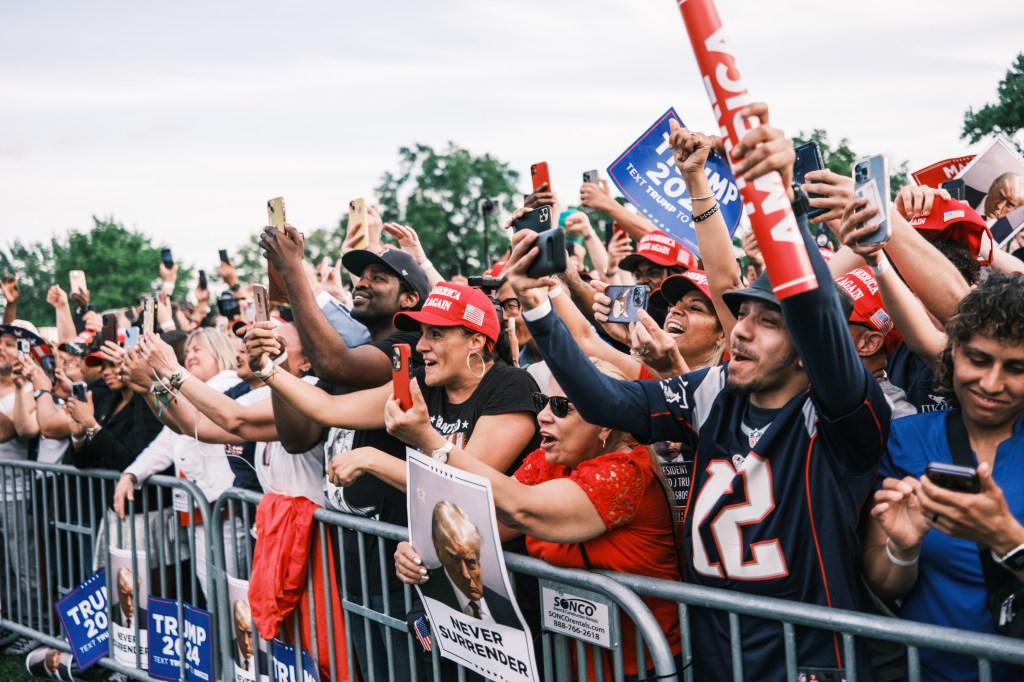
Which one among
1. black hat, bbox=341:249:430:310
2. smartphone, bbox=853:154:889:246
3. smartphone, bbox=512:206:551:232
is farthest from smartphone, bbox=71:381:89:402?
smartphone, bbox=853:154:889:246

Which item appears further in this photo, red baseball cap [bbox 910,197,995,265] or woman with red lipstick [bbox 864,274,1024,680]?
red baseball cap [bbox 910,197,995,265]

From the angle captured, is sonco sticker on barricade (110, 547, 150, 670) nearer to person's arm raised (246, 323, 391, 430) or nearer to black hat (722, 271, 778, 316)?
person's arm raised (246, 323, 391, 430)

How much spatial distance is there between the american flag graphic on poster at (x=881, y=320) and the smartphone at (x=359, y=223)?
254cm

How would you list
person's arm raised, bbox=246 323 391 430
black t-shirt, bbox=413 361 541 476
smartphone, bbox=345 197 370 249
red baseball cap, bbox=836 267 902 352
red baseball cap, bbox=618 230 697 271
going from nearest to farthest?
red baseball cap, bbox=836 267 902 352 → black t-shirt, bbox=413 361 541 476 → person's arm raised, bbox=246 323 391 430 → smartphone, bbox=345 197 370 249 → red baseball cap, bbox=618 230 697 271

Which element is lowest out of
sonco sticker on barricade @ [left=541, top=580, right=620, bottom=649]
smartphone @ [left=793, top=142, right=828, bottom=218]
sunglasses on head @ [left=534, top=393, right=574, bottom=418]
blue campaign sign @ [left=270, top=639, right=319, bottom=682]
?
blue campaign sign @ [left=270, top=639, right=319, bottom=682]

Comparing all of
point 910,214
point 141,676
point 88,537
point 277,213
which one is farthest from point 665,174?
point 88,537

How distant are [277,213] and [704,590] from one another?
2501mm

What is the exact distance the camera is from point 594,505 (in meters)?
3.04

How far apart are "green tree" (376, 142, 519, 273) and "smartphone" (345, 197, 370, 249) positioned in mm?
44161

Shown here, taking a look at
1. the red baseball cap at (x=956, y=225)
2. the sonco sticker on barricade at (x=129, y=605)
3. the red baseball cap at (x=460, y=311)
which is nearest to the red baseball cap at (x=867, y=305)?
the red baseball cap at (x=956, y=225)

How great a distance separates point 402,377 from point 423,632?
43.9 inches

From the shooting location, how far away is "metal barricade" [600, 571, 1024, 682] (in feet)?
7.00

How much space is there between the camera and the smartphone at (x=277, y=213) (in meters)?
4.16

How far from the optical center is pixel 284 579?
14.1 ft
